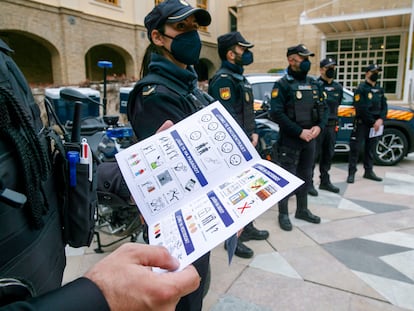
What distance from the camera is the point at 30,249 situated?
0.75 meters

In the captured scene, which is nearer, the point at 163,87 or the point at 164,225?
the point at 164,225

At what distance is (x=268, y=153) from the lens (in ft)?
13.3

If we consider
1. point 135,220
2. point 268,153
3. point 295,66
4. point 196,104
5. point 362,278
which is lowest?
point 362,278

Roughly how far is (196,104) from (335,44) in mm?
15593

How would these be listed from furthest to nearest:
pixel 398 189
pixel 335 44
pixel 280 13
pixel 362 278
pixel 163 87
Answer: pixel 280 13, pixel 335 44, pixel 398 189, pixel 362 278, pixel 163 87

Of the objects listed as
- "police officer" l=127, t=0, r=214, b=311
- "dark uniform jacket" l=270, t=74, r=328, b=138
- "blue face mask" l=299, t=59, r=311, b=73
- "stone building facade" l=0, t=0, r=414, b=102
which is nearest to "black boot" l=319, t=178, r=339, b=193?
"dark uniform jacket" l=270, t=74, r=328, b=138

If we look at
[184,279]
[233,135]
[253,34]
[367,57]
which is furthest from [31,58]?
[184,279]

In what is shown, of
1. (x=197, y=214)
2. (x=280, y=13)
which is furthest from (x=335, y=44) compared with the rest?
(x=197, y=214)

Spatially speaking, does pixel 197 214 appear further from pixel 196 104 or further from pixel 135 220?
pixel 135 220

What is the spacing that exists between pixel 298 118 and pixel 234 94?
2.94ft

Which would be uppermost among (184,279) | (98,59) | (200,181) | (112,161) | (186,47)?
(98,59)

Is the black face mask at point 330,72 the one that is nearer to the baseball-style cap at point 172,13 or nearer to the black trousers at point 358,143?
the black trousers at point 358,143

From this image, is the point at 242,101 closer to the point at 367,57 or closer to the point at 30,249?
the point at 30,249

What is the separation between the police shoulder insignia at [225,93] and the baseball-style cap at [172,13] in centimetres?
128
